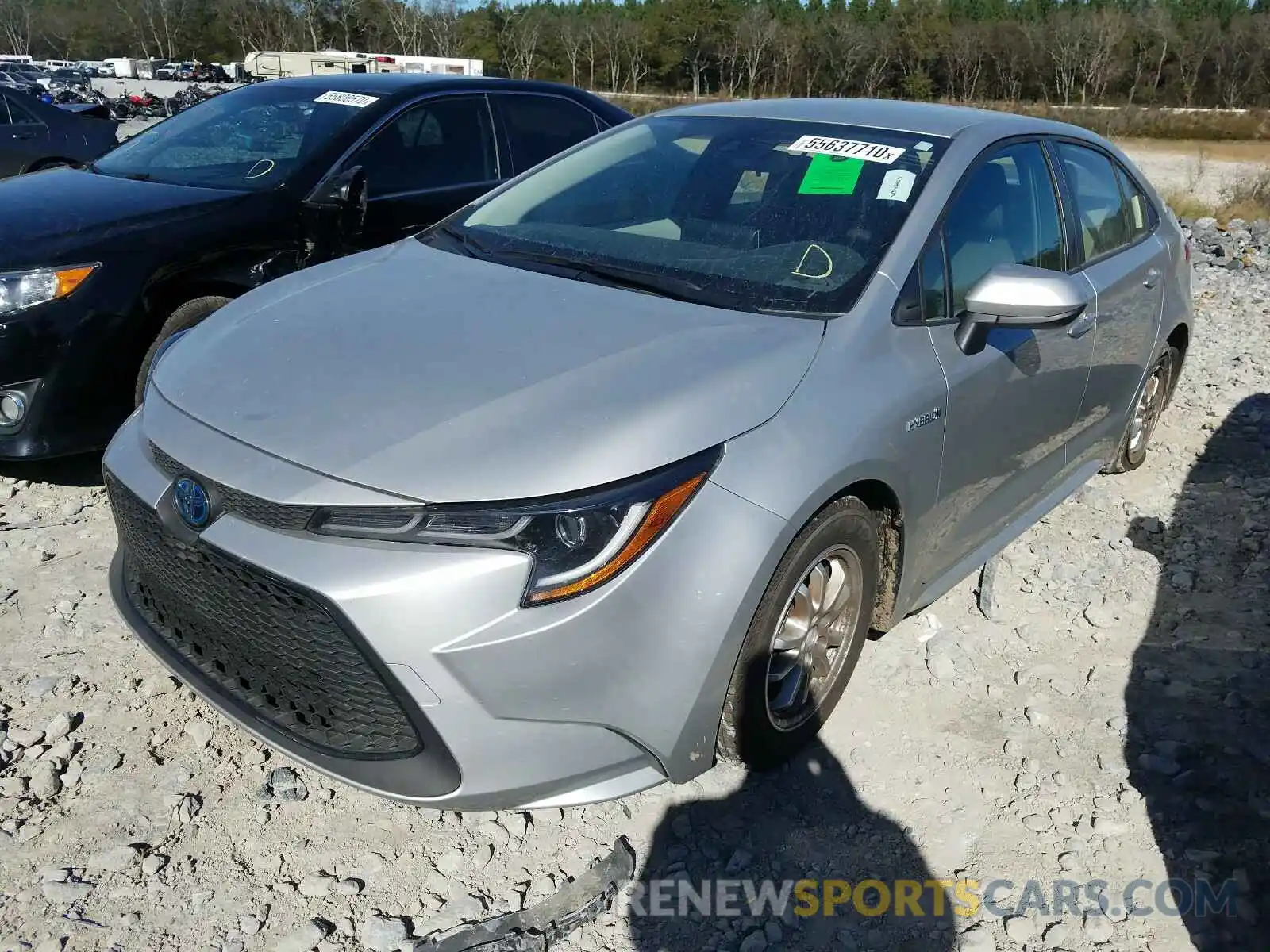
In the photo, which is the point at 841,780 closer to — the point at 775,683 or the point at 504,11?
the point at 775,683

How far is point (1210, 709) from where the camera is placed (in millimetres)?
3094

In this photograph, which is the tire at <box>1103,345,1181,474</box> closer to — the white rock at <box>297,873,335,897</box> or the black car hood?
the white rock at <box>297,873,335,897</box>

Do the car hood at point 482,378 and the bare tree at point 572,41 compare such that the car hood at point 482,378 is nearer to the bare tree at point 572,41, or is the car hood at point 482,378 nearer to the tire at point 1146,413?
the tire at point 1146,413

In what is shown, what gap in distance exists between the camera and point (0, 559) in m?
3.64

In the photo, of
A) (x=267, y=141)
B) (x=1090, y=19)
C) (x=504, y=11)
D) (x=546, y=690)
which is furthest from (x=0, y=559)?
(x=504, y=11)

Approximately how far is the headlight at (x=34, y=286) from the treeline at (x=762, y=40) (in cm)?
6575

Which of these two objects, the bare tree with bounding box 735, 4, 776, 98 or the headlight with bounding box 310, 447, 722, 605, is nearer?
the headlight with bounding box 310, 447, 722, 605

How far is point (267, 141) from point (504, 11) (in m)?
91.1

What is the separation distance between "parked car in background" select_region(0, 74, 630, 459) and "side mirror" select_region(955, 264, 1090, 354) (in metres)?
2.95

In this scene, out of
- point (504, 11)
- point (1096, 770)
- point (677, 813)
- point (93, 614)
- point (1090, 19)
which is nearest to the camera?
point (677, 813)

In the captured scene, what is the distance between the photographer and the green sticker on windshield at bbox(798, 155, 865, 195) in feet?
9.97

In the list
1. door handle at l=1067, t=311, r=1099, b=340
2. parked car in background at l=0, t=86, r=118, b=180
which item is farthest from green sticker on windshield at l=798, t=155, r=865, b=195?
parked car in background at l=0, t=86, r=118, b=180

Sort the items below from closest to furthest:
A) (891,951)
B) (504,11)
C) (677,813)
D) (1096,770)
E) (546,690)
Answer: (546,690) < (891,951) < (677,813) < (1096,770) < (504,11)

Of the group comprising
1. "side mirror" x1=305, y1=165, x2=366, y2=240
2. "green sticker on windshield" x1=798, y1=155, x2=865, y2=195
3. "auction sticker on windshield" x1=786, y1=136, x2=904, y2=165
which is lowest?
"side mirror" x1=305, y1=165, x2=366, y2=240
